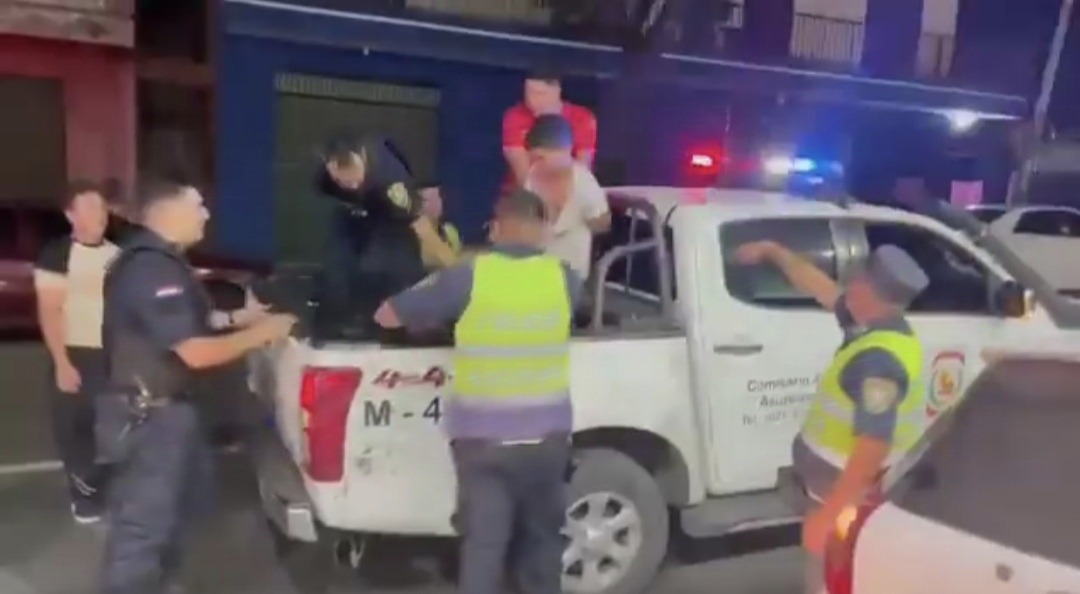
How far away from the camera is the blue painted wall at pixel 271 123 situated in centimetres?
1405

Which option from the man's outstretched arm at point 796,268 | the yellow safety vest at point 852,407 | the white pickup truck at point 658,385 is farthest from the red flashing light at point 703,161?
the yellow safety vest at point 852,407

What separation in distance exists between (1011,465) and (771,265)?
2.80 m

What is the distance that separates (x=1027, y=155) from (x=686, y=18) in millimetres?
5489

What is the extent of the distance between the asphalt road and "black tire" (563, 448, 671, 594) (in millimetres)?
431

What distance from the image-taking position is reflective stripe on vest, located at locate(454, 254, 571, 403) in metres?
4.77

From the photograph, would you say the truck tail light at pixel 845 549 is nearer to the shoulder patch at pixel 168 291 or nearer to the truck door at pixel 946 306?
the shoulder patch at pixel 168 291

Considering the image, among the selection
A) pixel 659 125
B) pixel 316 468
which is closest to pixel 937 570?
pixel 316 468

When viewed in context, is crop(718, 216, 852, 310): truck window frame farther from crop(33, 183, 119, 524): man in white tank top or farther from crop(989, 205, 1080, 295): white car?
crop(989, 205, 1080, 295): white car

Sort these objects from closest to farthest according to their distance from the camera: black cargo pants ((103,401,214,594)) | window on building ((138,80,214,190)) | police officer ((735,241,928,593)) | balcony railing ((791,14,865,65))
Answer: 1. police officer ((735,241,928,593))
2. black cargo pants ((103,401,214,594))
3. window on building ((138,80,214,190))
4. balcony railing ((791,14,865,65))

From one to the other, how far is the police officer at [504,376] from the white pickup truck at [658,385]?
465mm

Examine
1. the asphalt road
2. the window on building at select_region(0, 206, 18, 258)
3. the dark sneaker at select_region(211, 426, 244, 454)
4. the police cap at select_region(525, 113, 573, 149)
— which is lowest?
the asphalt road

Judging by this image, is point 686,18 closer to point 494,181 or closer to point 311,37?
point 494,181

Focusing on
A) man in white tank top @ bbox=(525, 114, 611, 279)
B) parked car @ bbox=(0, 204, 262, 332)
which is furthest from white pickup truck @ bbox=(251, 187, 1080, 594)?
parked car @ bbox=(0, 204, 262, 332)

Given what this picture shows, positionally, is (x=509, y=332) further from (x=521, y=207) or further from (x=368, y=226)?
(x=368, y=226)
